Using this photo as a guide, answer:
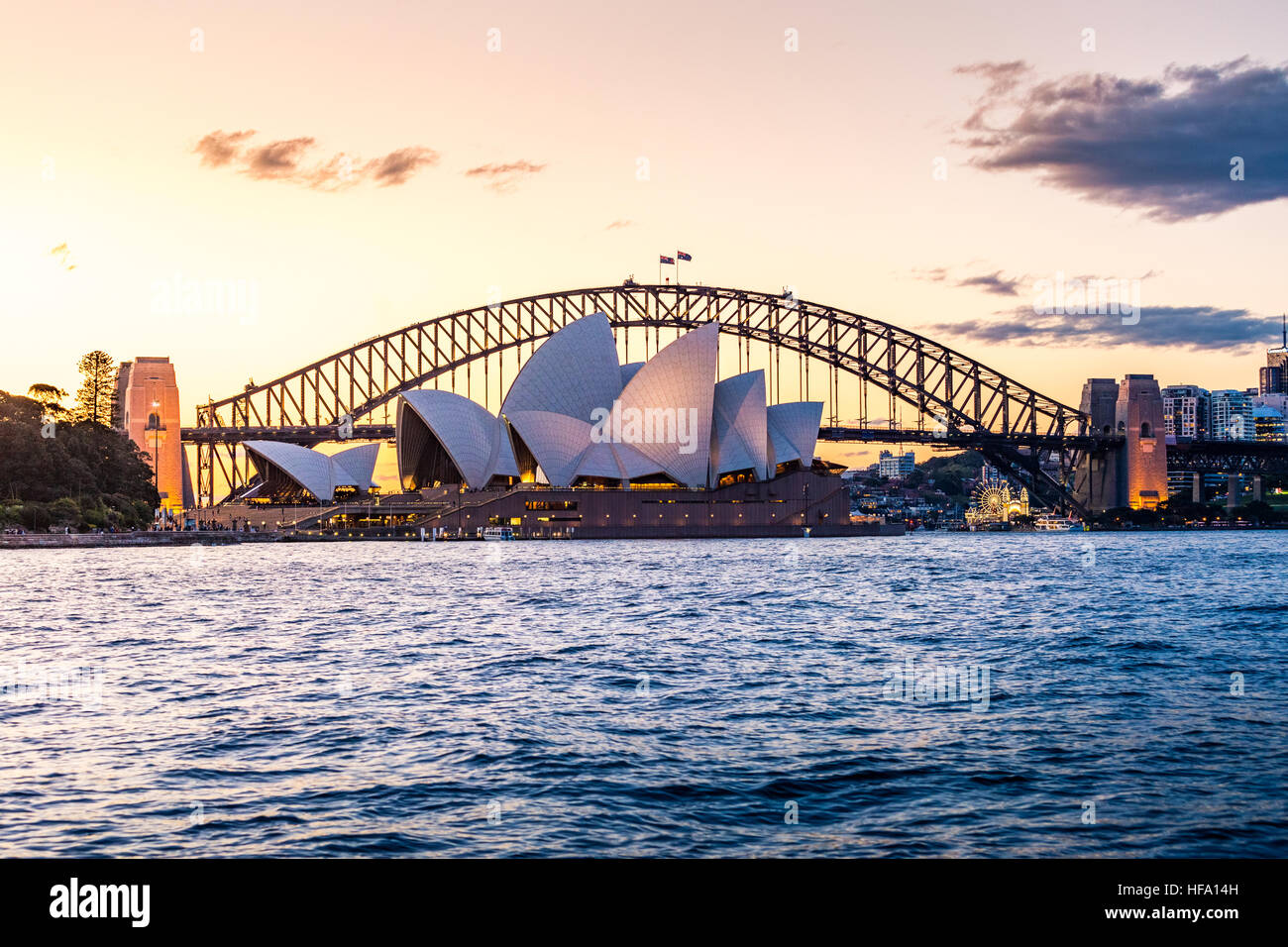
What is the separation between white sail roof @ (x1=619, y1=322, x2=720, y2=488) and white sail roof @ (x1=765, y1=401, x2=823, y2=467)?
31.7ft

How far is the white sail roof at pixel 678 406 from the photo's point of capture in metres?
101

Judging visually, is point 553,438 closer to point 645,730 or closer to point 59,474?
point 59,474

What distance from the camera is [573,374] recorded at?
105 meters

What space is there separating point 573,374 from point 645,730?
91.9 m

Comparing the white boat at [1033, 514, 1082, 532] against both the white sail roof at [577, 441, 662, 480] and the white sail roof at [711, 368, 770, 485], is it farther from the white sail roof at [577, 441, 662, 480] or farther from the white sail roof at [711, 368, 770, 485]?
the white sail roof at [577, 441, 662, 480]

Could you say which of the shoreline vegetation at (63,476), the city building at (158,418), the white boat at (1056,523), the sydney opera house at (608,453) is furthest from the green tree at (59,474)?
the white boat at (1056,523)

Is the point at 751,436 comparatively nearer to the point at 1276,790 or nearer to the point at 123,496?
the point at 123,496

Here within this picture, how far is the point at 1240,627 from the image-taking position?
91.2 ft

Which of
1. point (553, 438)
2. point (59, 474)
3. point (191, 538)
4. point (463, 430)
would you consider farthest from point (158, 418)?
point (553, 438)

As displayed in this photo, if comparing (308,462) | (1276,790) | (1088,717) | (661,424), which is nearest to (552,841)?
(1276,790)

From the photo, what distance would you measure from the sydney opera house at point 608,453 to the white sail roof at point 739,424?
0.11m

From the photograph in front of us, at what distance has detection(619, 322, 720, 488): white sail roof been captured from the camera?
10088 cm

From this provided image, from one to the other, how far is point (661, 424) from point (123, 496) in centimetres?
4848

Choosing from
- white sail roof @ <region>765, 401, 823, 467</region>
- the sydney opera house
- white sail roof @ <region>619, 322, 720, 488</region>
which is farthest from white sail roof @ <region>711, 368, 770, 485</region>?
white sail roof @ <region>765, 401, 823, 467</region>
